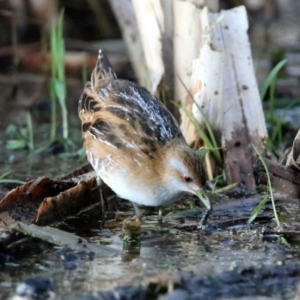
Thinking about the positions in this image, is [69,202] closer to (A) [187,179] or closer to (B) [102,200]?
(B) [102,200]

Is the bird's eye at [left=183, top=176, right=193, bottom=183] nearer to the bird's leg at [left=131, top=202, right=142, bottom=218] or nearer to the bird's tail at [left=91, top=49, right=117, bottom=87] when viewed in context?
the bird's leg at [left=131, top=202, right=142, bottom=218]

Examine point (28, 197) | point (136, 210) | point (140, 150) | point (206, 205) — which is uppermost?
point (140, 150)

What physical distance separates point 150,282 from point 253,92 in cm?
286

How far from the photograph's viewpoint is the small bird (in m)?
5.59

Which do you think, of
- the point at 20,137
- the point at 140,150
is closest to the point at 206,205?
the point at 140,150

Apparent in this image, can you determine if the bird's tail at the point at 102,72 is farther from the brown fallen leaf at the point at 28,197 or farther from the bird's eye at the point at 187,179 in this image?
the bird's eye at the point at 187,179

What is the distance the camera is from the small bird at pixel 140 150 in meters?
5.59

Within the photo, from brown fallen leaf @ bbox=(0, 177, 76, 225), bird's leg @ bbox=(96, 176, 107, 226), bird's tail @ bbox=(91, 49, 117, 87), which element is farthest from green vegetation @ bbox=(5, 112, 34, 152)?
brown fallen leaf @ bbox=(0, 177, 76, 225)

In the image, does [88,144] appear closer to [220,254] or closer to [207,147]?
[207,147]

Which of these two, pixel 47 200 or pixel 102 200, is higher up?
pixel 47 200

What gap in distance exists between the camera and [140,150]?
581cm

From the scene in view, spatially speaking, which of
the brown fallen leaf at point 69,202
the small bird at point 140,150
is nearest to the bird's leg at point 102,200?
the brown fallen leaf at point 69,202

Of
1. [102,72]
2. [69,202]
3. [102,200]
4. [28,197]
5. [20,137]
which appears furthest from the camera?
[20,137]

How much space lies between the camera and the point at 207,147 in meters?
6.42
